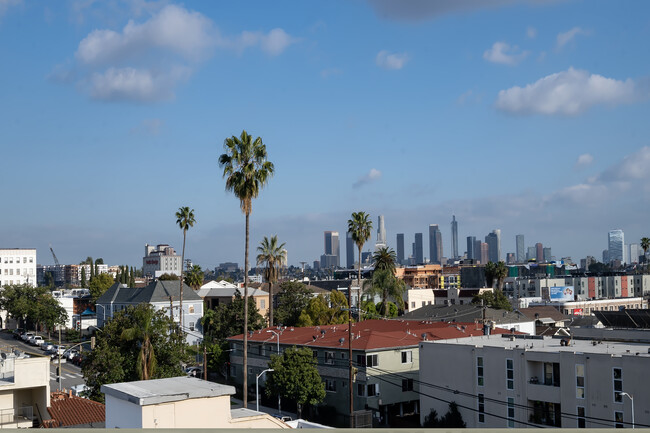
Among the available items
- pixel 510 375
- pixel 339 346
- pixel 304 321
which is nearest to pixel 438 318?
pixel 304 321

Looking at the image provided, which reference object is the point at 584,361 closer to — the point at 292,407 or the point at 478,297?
the point at 292,407

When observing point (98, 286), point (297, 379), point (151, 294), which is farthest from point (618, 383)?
point (98, 286)

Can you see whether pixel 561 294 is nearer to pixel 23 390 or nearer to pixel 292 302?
pixel 292 302

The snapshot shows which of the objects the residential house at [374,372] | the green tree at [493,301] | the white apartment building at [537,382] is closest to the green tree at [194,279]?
the green tree at [493,301]

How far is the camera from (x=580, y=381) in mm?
41562

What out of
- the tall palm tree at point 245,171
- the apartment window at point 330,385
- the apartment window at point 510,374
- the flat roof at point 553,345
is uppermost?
the tall palm tree at point 245,171

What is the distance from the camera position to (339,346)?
57781 mm

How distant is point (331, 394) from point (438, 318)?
138ft

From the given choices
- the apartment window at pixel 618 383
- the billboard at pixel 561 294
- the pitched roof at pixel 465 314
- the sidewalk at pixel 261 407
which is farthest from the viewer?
the billboard at pixel 561 294

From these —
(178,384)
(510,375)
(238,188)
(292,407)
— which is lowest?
(292,407)

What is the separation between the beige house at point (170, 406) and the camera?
20305 millimetres

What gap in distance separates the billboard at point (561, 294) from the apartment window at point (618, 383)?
97.5 m

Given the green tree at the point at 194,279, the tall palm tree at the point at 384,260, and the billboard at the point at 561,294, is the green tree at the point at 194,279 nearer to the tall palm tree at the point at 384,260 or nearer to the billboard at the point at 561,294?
the tall palm tree at the point at 384,260

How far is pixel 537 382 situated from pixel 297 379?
19274mm
